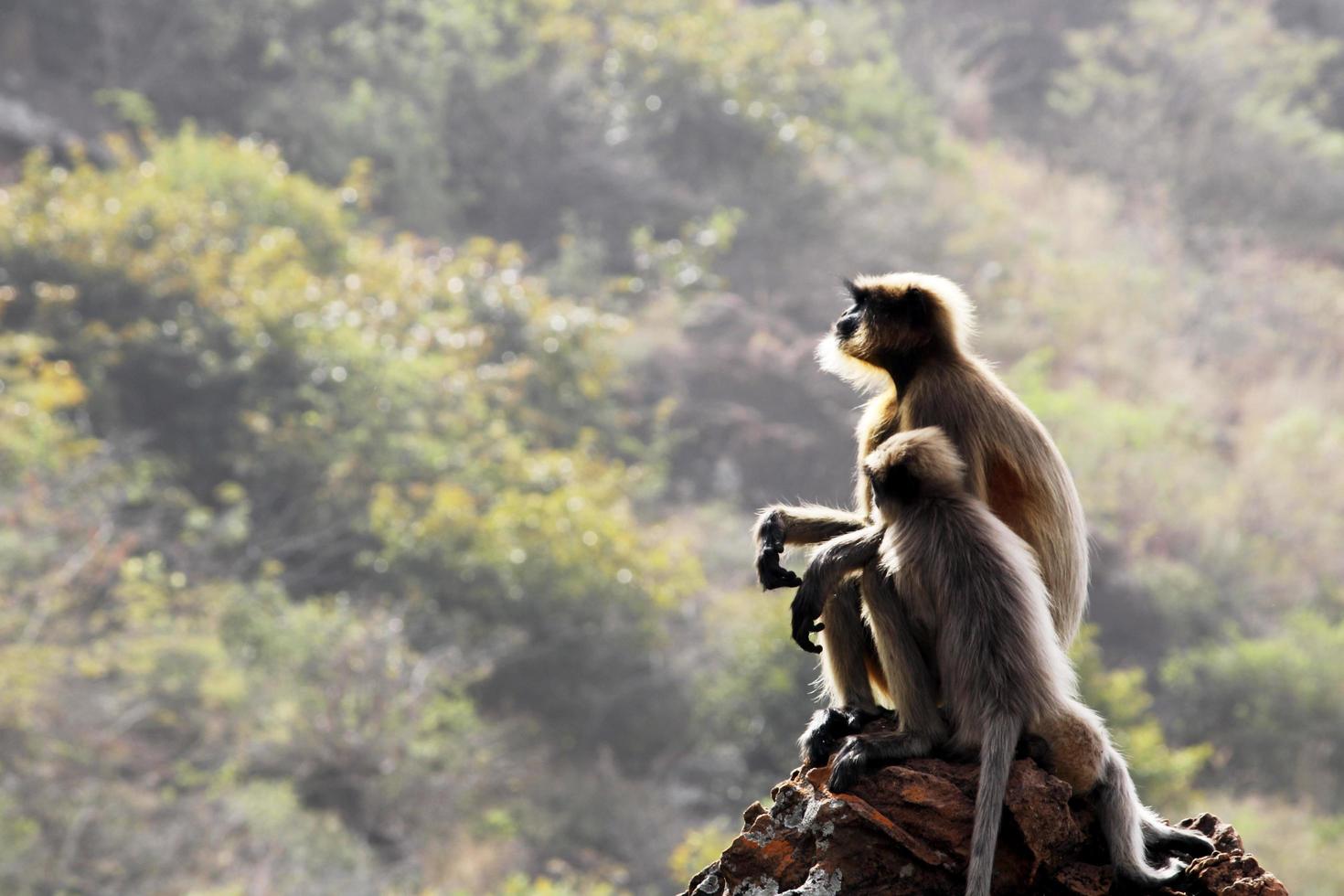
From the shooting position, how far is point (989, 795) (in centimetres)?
304

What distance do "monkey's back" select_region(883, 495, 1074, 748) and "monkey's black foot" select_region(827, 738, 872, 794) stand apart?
226mm

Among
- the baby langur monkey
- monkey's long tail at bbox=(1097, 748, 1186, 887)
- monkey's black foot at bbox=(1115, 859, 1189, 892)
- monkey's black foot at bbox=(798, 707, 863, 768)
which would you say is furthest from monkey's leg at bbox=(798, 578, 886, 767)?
monkey's black foot at bbox=(1115, 859, 1189, 892)

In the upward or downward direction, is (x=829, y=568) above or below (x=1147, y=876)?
above

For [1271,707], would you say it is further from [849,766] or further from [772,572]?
[849,766]

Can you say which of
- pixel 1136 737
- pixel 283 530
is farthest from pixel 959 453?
pixel 283 530

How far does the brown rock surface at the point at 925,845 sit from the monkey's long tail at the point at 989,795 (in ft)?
0.20

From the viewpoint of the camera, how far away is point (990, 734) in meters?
3.15

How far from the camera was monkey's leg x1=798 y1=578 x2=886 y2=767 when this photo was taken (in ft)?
11.5

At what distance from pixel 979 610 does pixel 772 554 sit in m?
0.67

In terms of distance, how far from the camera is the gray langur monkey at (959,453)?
3.51 m

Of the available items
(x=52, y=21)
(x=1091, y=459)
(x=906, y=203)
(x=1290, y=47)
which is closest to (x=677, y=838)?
(x=1091, y=459)

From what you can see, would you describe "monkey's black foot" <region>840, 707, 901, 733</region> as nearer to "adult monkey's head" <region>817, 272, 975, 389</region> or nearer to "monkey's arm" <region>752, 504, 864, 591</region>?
"monkey's arm" <region>752, 504, 864, 591</region>

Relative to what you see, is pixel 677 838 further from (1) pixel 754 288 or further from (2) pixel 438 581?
(1) pixel 754 288

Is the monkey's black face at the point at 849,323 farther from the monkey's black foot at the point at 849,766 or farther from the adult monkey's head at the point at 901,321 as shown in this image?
the monkey's black foot at the point at 849,766
